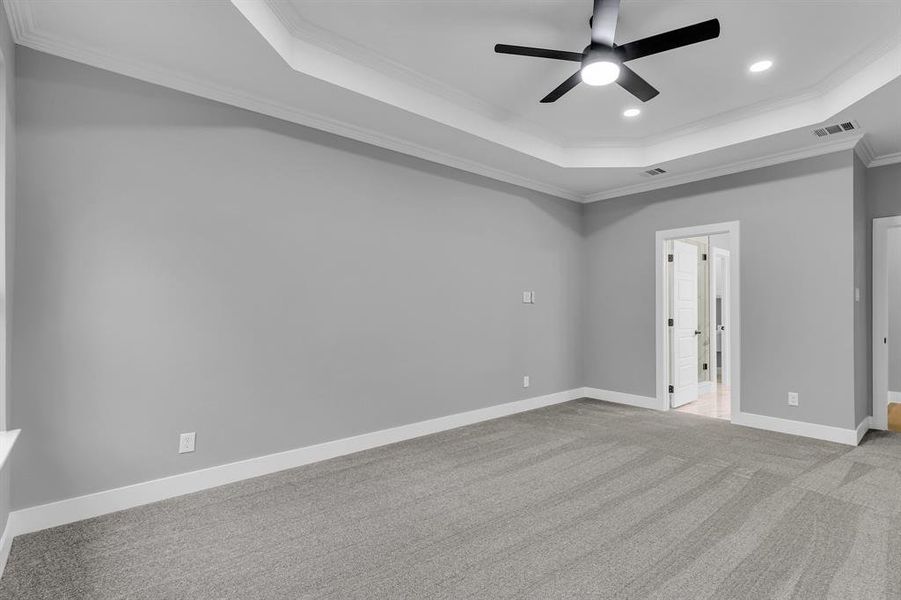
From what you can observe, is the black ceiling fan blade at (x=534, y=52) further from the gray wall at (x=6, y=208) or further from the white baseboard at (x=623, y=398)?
the white baseboard at (x=623, y=398)

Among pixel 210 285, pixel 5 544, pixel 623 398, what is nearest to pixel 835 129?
pixel 623 398

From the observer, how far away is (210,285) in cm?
313

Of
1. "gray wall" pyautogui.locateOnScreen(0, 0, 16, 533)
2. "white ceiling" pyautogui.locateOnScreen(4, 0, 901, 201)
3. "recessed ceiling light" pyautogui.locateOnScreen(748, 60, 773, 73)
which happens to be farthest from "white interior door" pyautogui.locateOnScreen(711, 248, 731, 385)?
"gray wall" pyautogui.locateOnScreen(0, 0, 16, 533)

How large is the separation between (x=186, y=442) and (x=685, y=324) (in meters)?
5.64

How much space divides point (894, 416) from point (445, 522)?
5.70 m

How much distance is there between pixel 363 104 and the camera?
3430 mm

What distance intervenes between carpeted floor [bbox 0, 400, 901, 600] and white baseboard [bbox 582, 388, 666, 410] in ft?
5.46

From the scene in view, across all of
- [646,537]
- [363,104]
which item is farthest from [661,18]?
[646,537]

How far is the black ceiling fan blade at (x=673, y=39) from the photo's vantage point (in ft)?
7.41

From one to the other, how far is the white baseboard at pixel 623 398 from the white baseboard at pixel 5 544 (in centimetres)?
558

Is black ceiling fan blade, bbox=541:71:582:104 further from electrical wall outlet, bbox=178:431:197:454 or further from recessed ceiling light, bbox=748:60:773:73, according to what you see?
electrical wall outlet, bbox=178:431:197:454

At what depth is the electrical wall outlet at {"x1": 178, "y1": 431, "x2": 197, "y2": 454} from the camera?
300 cm

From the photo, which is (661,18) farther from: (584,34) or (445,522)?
(445,522)

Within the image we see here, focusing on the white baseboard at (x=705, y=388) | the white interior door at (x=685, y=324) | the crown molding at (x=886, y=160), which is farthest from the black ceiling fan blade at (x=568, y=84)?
the white baseboard at (x=705, y=388)
